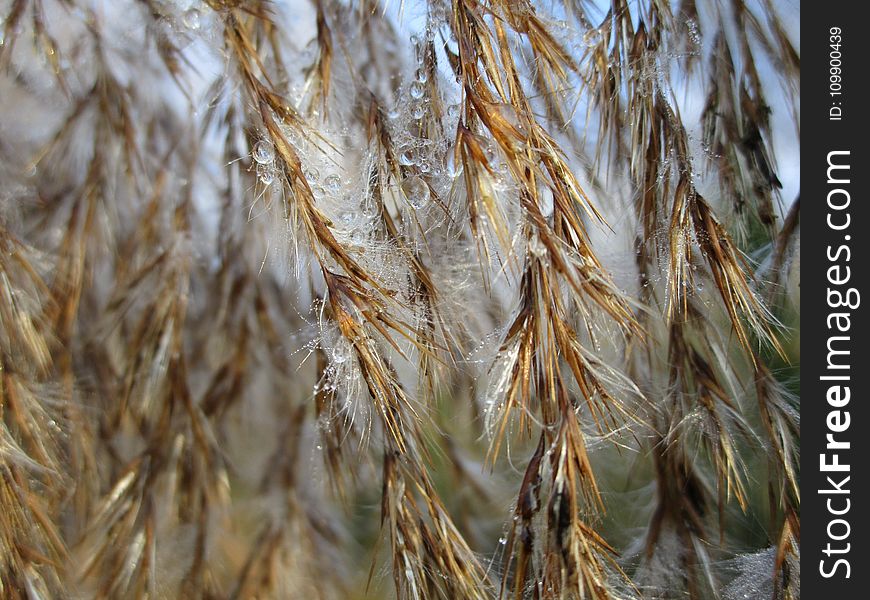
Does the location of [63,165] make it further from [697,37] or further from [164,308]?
[697,37]

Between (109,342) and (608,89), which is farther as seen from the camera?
(109,342)

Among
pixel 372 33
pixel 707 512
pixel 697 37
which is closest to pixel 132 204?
pixel 372 33

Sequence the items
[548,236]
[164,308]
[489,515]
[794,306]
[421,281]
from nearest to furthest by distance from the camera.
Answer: [548,236]
[421,281]
[794,306]
[164,308]
[489,515]

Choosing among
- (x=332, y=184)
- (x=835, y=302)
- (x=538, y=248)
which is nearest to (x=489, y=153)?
(x=538, y=248)

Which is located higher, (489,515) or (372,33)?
(372,33)

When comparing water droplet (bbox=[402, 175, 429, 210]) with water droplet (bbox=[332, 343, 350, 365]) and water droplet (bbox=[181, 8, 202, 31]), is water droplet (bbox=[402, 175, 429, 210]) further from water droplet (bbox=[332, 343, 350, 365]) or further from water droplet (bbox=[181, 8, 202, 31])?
water droplet (bbox=[181, 8, 202, 31])

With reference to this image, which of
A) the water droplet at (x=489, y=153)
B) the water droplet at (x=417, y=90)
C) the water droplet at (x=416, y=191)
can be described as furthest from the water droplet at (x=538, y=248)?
the water droplet at (x=417, y=90)
